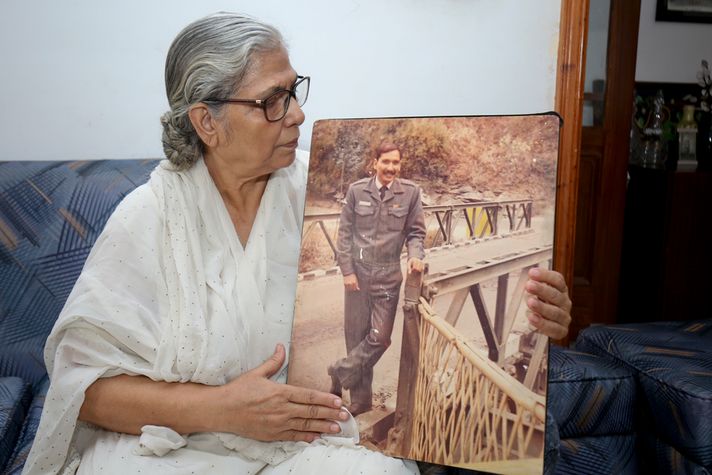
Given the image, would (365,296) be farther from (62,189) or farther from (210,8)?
(210,8)

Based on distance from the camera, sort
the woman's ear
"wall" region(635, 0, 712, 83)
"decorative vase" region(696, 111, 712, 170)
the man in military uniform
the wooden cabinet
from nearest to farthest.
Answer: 1. the man in military uniform
2. the woman's ear
3. the wooden cabinet
4. "decorative vase" region(696, 111, 712, 170)
5. "wall" region(635, 0, 712, 83)

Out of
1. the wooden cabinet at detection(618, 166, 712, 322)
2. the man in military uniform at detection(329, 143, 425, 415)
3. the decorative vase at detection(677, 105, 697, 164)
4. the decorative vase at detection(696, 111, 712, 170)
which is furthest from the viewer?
the decorative vase at detection(677, 105, 697, 164)

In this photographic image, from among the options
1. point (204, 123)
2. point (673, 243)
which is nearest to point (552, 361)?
point (204, 123)

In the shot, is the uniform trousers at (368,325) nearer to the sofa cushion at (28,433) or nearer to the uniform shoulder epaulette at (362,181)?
the uniform shoulder epaulette at (362,181)

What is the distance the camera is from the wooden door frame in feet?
5.63

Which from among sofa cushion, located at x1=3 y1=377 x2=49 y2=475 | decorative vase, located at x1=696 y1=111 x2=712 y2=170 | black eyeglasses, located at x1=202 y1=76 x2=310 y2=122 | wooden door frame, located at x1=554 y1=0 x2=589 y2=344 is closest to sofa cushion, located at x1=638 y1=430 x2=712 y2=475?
wooden door frame, located at x1=554 y1=0 x2=589 y2=344

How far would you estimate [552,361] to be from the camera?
5.35 ft

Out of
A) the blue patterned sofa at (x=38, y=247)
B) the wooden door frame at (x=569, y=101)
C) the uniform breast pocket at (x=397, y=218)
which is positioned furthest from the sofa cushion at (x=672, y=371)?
the blue patterned sofa at (x=38, y=247)

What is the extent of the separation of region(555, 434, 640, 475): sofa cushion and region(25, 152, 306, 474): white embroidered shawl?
Result: 0.84 m

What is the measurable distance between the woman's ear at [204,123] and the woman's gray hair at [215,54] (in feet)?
0.05

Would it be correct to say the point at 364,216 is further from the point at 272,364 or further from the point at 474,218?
the point at 272,364

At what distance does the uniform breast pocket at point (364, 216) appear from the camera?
1.09 m

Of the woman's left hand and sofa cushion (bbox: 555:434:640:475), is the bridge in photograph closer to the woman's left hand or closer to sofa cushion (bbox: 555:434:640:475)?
the woman's left hand

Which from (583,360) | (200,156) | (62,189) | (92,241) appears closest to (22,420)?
(92,241)
